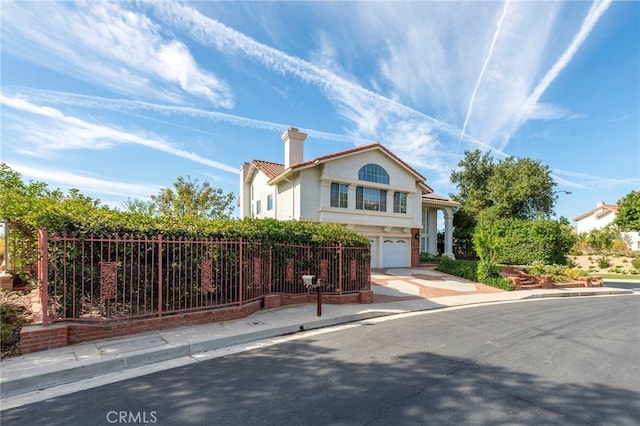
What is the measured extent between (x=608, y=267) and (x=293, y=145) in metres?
29.5

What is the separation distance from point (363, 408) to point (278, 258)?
19.7 ft

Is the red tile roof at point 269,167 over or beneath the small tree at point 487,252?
over

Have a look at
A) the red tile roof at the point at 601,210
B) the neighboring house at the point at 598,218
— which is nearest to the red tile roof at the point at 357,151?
the neighboring house at the point at 598,218

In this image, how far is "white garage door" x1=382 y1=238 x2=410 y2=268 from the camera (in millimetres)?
20250

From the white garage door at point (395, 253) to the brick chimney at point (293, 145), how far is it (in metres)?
7.93

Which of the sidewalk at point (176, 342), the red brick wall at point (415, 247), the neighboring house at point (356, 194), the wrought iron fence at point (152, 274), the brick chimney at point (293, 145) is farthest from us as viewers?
the red brick wall at point (415, 247)

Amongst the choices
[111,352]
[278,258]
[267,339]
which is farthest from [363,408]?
[278,258]

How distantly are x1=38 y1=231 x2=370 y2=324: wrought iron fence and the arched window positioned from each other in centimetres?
1063

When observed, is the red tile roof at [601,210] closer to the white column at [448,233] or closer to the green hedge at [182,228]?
the white column at [448,233]

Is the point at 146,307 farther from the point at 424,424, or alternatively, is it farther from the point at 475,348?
the point at 475,348

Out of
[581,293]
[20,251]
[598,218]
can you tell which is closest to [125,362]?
[20,251]

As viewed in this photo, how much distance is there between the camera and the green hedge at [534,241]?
71.3 ft

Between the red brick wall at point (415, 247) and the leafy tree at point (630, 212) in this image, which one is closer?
the red brick wall at point (415, 247)

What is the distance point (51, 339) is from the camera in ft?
17.3
